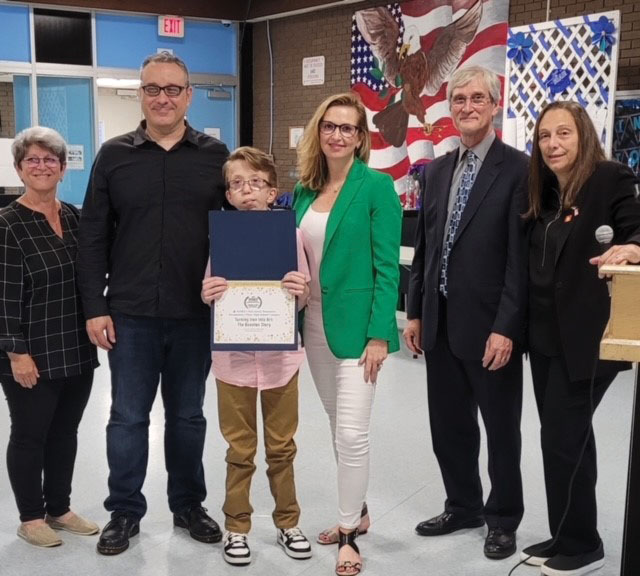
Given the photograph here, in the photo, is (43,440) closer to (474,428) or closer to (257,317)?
(257,317)

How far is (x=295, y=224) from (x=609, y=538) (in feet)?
5.26

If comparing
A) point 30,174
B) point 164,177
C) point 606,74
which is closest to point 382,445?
point 164,177

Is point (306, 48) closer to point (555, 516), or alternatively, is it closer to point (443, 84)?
point (443, 84)

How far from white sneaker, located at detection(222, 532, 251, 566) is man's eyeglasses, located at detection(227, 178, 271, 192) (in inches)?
45.0

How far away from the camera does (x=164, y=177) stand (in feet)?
7.88

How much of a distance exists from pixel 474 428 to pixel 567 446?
46cm

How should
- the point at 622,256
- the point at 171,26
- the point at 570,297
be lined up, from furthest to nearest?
the point at 171,26 → the point at 570,297 → the point at 622,256

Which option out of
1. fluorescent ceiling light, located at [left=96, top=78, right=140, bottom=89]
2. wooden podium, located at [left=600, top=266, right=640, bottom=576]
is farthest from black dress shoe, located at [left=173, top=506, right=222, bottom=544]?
fluorescent ceiling light, located at [left=96, top=78, right=140, bottom=89]

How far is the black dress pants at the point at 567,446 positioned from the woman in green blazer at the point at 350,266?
0.49 m

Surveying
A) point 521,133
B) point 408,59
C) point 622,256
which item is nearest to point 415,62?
point 408,59

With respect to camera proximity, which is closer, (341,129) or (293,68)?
(341,129)

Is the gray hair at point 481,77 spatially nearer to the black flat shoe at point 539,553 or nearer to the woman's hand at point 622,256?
the woman's hand at point 622,256

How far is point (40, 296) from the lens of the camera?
2422mm

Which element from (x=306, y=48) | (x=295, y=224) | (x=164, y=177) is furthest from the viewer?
(x=306, y=48)
